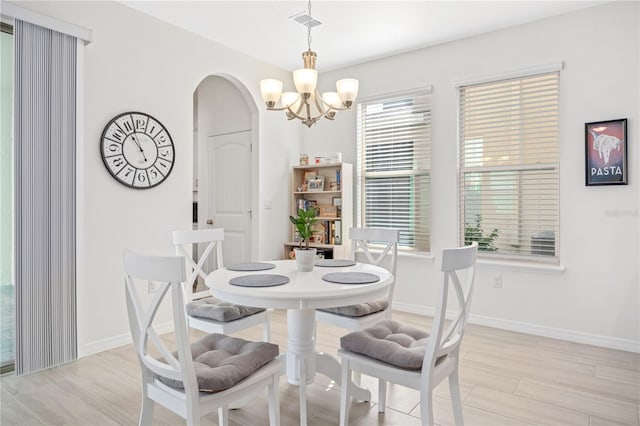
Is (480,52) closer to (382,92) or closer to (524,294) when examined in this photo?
(382,92)

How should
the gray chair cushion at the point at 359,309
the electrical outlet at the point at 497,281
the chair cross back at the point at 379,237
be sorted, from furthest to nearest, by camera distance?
1. the electrical outlet at the point at 497,281
2. the chair cross back at the point at 379,237
3. the gray chair cushion at the point at 359,309

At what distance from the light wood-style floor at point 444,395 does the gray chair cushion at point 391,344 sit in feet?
1.62

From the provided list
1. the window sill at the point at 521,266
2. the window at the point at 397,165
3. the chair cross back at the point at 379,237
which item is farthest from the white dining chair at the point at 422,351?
the window at the point at 397,165

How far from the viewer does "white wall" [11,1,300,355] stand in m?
3.02

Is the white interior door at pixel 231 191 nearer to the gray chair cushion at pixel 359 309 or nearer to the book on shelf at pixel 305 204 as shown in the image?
the book on shelf at pixel 305 204

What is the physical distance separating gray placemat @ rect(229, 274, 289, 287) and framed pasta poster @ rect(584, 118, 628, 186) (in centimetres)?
273

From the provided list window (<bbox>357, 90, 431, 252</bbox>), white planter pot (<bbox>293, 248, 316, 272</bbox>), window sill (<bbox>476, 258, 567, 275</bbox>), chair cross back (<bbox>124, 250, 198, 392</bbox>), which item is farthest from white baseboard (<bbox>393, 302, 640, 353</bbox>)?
chair cross back (<bbox>124, 250, 198, 392</bbox>)

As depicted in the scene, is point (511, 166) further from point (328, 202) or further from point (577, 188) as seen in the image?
point (328, 202)

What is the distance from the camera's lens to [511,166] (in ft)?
12.0

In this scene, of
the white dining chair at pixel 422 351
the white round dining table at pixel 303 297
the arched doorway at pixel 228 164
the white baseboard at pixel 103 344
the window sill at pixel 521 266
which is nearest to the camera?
the white dining chair at pixel 422 351

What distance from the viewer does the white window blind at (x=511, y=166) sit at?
3477mm

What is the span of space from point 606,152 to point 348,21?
2367mm

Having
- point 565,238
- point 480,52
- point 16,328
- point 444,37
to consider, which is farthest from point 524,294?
point 16,328

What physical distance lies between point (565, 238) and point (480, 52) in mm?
1868
